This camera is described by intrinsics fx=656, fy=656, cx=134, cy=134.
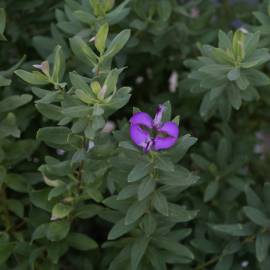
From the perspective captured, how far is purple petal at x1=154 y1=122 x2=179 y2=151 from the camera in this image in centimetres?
99

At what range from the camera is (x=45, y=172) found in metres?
1.11

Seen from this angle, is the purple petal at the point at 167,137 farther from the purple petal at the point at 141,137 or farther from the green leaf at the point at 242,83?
the green leaf at the point at 242,83

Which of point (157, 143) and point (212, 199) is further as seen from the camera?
point (212, 199)

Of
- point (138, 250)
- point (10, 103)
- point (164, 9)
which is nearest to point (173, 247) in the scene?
point (138, 250)

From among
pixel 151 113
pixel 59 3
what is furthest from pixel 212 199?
pixel 59 3

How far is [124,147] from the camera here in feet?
3.30

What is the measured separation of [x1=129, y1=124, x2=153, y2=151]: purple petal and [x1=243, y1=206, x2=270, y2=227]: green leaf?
0.91ft

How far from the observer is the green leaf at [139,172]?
3.32ft

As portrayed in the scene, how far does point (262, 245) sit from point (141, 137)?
339 mm

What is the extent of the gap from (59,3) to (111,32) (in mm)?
167

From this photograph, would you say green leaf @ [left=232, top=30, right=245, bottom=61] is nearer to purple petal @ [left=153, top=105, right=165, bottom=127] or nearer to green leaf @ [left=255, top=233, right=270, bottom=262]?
purple petal @ [left=153, top=105, right=165, bottom=127]

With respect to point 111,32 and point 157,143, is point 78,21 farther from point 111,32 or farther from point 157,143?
point 157,143

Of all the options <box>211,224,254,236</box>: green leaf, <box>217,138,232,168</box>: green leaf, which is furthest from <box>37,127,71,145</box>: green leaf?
<box>217,138,232,168</box>: green leaf

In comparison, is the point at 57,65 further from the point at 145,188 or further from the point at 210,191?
the point at 210,191
